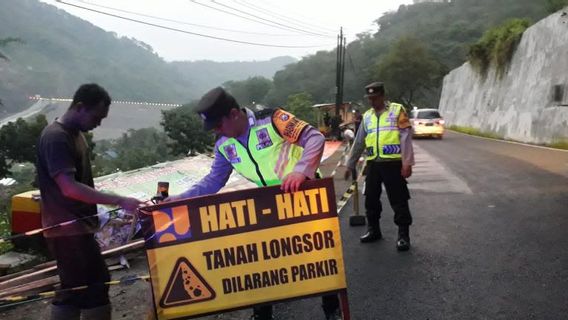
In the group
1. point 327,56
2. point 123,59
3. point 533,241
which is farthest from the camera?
point 123,59

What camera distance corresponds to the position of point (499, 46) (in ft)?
106

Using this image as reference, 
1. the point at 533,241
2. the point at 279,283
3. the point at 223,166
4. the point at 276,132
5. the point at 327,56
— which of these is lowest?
the point at 533,241

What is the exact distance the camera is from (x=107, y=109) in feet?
9.72

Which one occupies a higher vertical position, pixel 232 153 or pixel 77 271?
pixel 232 153

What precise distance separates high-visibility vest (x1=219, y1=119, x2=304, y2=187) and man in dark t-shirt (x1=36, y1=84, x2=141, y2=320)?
2.43 feet

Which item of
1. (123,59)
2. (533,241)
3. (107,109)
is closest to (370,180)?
(533,241)

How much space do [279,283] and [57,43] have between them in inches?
4818

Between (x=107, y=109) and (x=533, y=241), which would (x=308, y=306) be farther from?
(x=533, y=241)

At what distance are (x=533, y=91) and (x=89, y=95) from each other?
2662 centimetres

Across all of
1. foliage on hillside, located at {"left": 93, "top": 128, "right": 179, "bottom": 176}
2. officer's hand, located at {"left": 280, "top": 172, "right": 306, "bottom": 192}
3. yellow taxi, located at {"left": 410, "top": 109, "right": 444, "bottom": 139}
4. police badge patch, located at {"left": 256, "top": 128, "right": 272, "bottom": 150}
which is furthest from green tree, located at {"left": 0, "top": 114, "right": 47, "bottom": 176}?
yellow taxi, located at {"left": 410, "top": 109, "right": 444, "bottom": 139}

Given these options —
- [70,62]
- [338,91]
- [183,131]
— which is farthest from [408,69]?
[70,62]

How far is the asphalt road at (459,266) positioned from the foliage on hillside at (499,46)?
949 inches

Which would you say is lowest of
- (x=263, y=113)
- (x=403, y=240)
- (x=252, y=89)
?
(x=403, y=240)

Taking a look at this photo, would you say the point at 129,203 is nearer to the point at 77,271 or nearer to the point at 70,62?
the point at 77,271
